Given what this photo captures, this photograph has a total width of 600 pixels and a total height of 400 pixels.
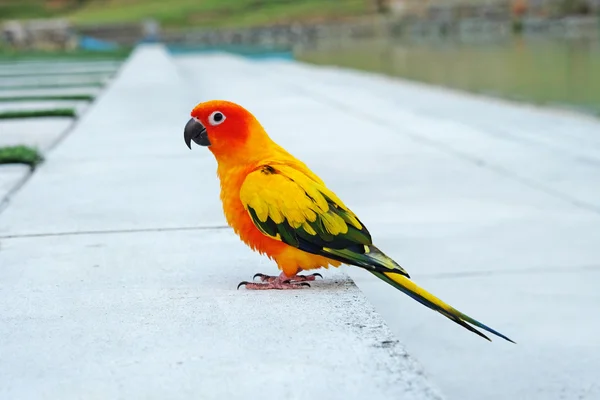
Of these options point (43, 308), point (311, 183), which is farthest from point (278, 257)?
point (43, 308)

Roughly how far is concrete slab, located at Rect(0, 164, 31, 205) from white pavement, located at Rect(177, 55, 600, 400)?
1465 mm

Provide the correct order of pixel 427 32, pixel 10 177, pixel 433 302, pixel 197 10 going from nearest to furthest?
pixel 433 302, pixel 10 177, pixel 427 32, pixel 197 10

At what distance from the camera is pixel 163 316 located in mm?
2697

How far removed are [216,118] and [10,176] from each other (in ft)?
9.66

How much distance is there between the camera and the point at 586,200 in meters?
5.06

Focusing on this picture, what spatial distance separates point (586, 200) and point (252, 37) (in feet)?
145

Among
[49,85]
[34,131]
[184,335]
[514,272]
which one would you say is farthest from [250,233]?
[49,85]

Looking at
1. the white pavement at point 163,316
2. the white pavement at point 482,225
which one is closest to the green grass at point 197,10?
the white pavement at point 482,225

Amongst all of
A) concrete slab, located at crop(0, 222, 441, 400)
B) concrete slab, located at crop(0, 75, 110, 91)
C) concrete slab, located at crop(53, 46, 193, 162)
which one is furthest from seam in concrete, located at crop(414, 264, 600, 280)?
concrete slab, located at crop(0, 75, 110, 91)

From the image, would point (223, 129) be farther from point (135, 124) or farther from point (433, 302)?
point (135, 124)

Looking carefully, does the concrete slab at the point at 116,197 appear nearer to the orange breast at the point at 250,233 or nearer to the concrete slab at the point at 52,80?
the orange breast at the point at 250,233

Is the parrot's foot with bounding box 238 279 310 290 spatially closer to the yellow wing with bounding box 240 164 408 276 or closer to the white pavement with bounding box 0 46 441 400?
the white pavement with bounding box 0 46 441 400

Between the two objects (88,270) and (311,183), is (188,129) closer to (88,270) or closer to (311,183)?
(311,183)

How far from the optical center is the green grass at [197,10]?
67.8 m
